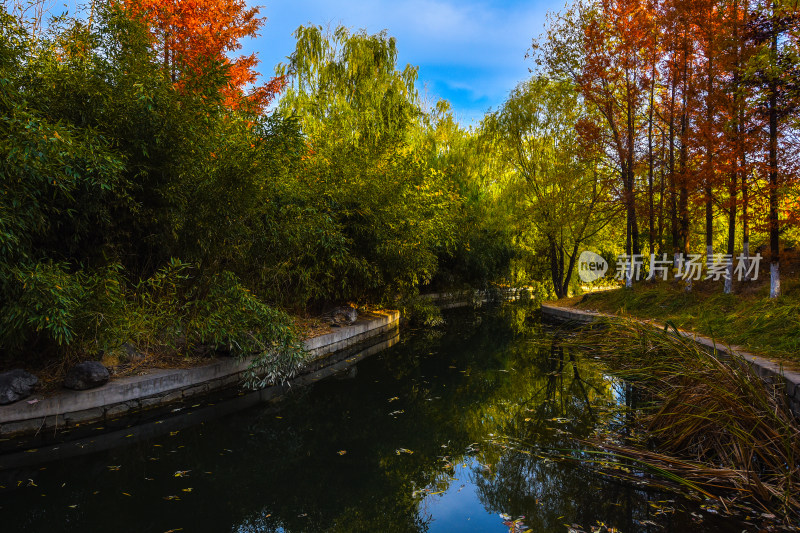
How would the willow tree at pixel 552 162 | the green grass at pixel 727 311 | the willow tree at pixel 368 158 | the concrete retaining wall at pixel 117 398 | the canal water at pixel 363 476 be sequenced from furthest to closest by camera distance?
the willow tree at pixel 552 162
the willow tree at pixel 368 158
the green grass at pixel 727 311
the concrete retaining wall at pixel 117 398
the canal water at pixel 363 476

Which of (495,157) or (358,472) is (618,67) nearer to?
(495,157)

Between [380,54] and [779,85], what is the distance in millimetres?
9635

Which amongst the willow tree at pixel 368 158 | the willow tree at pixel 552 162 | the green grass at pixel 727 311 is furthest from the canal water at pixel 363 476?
the willow tree at pixel 552 162

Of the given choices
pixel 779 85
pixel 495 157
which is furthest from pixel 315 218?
pixel 495 157

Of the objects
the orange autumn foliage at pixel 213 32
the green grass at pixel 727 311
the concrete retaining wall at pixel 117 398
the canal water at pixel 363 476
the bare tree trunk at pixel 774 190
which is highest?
the orange autumn foliage at pixel 213 32

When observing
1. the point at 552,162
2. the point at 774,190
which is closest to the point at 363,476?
the point at 774,190

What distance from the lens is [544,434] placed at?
15.0 ft

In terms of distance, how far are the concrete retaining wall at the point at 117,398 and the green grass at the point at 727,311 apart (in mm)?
5580

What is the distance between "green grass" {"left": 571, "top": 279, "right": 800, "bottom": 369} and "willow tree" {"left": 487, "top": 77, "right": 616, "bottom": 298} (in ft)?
11.0

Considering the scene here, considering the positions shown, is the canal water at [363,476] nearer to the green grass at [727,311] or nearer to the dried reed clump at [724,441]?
the dried reed clump at [724,441]

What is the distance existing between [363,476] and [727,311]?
7978 millimetres

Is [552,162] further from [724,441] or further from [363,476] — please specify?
[363,476]

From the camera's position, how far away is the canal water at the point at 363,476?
3.08 m

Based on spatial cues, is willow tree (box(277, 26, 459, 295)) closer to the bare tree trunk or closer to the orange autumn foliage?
the orange autumn foliage
